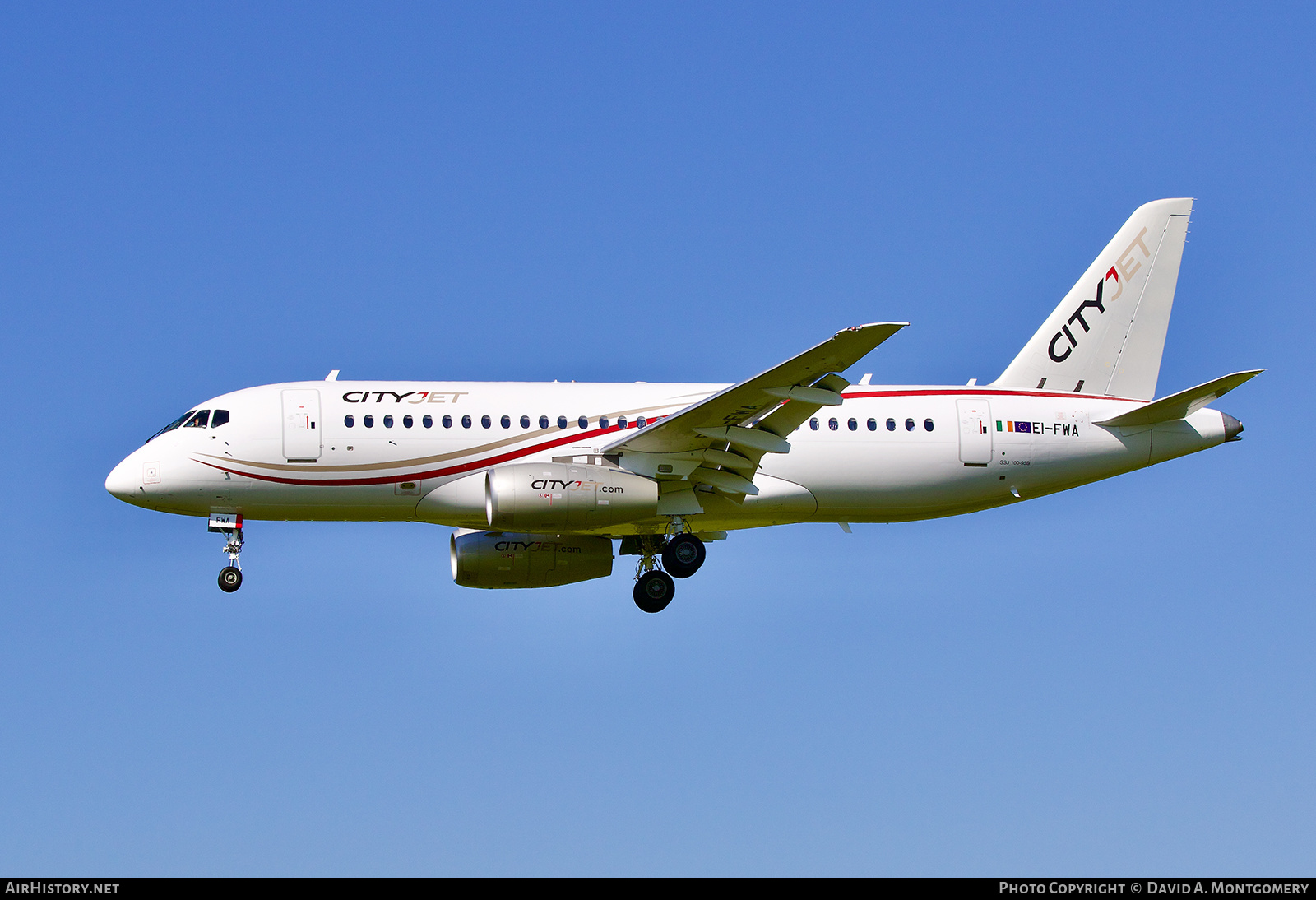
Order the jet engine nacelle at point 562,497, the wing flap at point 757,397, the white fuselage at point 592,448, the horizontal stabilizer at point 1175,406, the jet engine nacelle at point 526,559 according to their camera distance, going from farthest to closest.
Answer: the jet engine nacelle at point 526,559 → the horizontal stabilizer at point 1175,406 → the white fuselage at point 592,448 → the jet engine nacelle at point 562,497 → the wing flap at point 757,397

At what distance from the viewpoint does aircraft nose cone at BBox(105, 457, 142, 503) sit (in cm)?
3341

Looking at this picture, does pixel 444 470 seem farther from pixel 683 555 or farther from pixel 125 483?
pixel 125 483

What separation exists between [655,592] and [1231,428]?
46.6 ft

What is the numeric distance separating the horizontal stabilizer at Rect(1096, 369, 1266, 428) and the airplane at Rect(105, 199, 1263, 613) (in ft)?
0.22

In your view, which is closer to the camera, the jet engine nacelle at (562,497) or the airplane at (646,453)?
the jet engine nacelle at (562,497)

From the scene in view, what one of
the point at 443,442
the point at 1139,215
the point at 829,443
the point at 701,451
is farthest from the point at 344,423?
the point at 1139,215

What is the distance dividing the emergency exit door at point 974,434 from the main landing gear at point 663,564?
6.49m

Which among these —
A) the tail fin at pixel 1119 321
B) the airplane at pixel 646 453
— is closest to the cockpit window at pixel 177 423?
the airplane at pixel 646 453

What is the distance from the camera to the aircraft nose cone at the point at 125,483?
1315 inches

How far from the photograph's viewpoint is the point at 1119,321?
38.7 metres

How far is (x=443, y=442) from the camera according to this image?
109 feet

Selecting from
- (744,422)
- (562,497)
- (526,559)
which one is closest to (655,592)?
(526,559)

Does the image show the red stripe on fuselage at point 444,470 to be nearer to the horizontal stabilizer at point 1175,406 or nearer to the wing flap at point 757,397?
the wing flap at point 757,397
